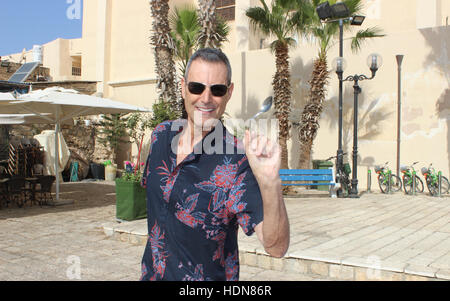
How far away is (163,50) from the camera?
11852 mm

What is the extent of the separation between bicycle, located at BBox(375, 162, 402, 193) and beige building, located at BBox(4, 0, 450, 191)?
0.60 metres

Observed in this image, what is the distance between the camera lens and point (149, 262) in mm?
1563

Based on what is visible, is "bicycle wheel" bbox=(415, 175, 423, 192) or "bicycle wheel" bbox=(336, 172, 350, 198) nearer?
"bicycle wheel" bbox=(336, 172, 350, 198)

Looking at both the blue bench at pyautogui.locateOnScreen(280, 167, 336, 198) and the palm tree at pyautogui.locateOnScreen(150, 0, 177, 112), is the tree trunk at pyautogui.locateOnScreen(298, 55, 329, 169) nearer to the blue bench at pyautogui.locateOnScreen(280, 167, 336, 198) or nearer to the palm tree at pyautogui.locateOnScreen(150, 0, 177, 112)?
the blue bench at pyautogui.locateOnScreen(280, 167, 336, 198)

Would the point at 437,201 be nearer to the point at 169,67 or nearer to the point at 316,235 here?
the point at 316,235

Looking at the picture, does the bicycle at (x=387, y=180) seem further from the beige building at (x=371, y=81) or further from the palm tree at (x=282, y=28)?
the palm tree at (x=282, y=28)

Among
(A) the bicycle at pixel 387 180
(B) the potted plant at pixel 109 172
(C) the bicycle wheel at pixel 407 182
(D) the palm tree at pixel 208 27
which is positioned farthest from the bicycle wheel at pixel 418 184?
(B) the potted plant at pixel 109 172

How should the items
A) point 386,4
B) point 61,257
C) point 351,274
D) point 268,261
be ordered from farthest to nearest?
1. point 386,4
2. point 61,257
3. point 268,261
4. point 351,274

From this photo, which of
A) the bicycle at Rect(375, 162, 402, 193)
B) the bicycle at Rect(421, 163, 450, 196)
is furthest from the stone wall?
the bicycle at Rect(421, 163, 450, 196)

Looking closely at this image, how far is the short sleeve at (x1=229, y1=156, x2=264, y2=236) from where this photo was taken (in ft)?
4.48

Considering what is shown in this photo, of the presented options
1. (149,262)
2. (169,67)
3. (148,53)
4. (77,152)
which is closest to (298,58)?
(169,67)

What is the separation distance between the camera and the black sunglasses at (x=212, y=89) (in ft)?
5.05

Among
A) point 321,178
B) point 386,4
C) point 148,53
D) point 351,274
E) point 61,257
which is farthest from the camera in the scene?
point 148,53
